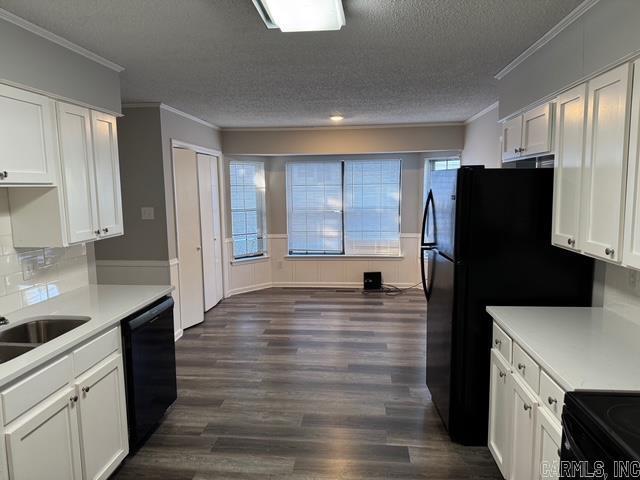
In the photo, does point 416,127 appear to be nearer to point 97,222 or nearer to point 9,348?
point 97,222

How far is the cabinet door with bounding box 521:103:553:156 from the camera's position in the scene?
2339 millimetres

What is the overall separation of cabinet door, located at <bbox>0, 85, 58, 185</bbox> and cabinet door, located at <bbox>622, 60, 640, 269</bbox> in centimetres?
275

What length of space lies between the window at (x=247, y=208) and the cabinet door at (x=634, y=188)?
523 centimetres

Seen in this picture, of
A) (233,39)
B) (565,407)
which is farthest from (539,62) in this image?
(565,407)

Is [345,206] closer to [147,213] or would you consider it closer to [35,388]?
[147,213]

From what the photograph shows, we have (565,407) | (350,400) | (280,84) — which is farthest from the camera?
(280,84)

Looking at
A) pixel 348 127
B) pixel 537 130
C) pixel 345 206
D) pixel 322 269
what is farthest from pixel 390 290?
pixel 537 130

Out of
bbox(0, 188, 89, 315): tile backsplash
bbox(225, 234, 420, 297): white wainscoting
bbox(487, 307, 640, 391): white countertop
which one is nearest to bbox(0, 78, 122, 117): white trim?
bbox(0, 188, 89, 315): tile backsplash

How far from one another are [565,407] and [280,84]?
2.97 metres

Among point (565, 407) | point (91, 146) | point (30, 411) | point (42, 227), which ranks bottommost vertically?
point (30, 411)

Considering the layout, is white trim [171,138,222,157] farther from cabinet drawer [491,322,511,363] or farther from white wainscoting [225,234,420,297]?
cabinet drawer [491,322,511,363]

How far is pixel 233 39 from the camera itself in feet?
7.91

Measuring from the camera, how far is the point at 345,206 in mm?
6688

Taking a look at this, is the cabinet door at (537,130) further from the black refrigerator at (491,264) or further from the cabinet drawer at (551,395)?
the cabinet drawer at (551,395)
